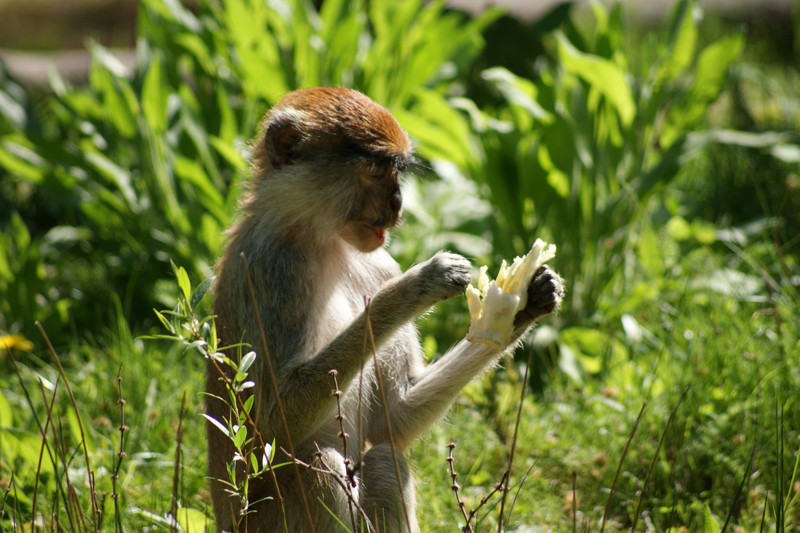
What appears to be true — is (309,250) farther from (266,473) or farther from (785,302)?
(785,302)

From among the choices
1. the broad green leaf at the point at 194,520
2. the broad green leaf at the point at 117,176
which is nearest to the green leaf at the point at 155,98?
the broad green leaf at the point at 117,176

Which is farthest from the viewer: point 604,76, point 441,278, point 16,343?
point 16,343

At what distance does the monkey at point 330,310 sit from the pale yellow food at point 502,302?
41 mm

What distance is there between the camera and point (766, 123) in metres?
6.50

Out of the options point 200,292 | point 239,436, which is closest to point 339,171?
point 200,292

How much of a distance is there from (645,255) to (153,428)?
9.52ft

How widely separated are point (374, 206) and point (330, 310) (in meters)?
0.41

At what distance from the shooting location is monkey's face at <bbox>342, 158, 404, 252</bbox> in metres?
3.20

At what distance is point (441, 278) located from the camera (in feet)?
9.19

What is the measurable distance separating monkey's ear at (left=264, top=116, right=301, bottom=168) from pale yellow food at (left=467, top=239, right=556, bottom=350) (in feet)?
2.94

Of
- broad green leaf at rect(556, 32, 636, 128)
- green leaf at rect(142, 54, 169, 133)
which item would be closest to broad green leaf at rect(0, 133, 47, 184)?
green leaf at rect(142, 54, 169, 133)

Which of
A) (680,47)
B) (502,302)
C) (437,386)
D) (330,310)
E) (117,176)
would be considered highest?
(680,47)

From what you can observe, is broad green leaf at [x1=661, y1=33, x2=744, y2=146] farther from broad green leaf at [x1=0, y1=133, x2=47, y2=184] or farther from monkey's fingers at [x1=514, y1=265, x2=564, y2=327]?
broad green leaf at [x1=0, y1=133, x2=47, y2=184]

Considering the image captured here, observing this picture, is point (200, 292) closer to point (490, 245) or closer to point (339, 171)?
point (339, 171)
